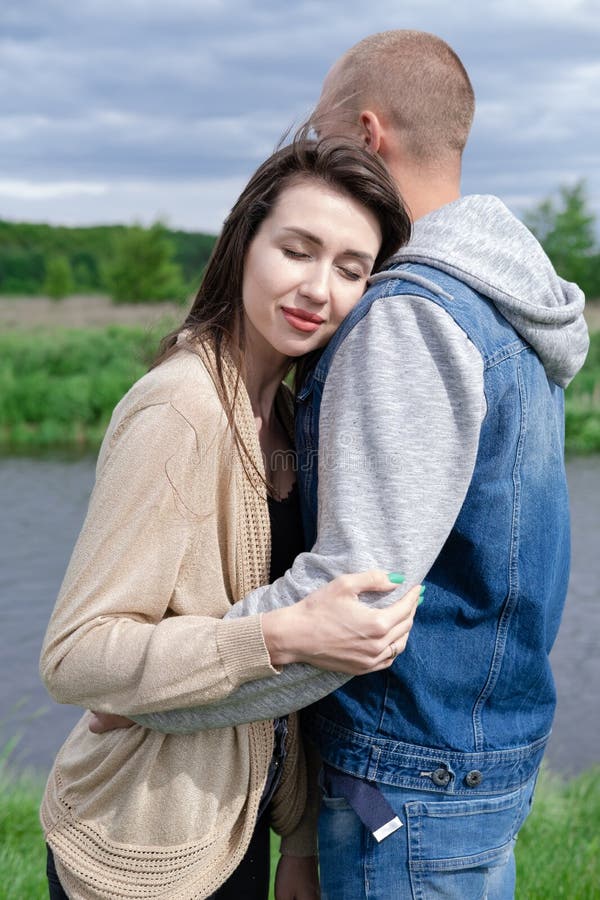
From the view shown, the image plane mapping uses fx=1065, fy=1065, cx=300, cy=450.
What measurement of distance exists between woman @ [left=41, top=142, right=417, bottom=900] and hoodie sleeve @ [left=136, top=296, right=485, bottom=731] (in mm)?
52

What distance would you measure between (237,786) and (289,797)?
0.63 feet

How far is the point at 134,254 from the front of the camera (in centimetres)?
4728

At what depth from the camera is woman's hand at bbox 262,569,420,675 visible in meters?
1.42

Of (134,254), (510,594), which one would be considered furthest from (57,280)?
(510,594)

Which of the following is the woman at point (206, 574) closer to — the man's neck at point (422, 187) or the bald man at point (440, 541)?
the bald man at point (440, 541)

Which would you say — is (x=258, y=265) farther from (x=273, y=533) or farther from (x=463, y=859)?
(x=463, y=859)

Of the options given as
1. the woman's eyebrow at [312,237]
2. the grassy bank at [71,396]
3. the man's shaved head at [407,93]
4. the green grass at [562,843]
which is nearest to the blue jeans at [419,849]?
the woman's eyebrow at [312,237]

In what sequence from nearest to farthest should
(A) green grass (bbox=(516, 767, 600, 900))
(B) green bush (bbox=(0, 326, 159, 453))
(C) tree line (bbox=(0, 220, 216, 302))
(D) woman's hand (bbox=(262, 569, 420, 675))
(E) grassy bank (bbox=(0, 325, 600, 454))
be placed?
(D) woman's hand (bbox=(262, 569, 420, 675))
(A) green grass (bbox=(516, 767, 600, 900))
(E) grassy bank (bbox=(0, 325, 600, 454))
(B) green bush (bbox=(0, 326, 159, 453))
(C) tree line (bbox=(0, 220, 216, 302))

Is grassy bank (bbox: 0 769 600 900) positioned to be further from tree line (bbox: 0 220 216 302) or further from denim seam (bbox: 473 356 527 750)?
tree line (bbox: 0 220 216 302)

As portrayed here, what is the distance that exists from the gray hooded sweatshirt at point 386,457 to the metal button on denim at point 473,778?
0.27 meters

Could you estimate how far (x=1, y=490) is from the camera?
13.2 metres

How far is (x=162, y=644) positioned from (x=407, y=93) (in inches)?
50.1

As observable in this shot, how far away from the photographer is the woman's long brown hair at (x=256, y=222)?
1698mm

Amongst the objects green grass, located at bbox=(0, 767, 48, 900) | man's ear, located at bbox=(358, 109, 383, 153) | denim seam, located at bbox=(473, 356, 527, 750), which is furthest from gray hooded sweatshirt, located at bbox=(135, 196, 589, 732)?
green grass, located at bbox=(0, 767, 48, 900)
